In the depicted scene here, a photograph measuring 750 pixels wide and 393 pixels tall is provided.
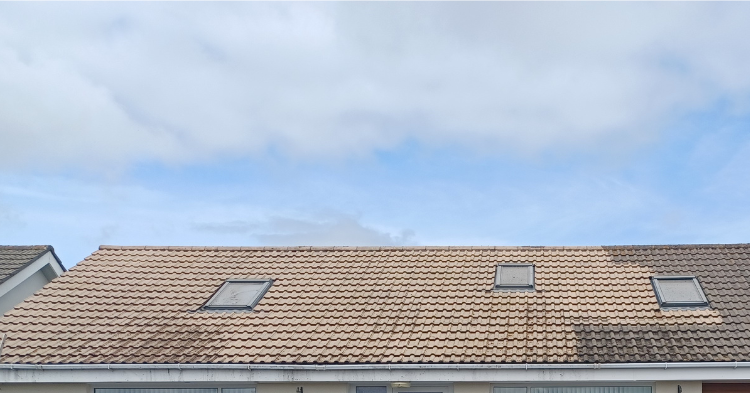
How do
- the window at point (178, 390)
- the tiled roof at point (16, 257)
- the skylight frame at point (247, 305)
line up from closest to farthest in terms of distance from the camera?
the window at point (178, 390) → the skylight frame at point (247, 305) → the tiled roof at point (16, 257)

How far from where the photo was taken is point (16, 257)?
56.7 ft

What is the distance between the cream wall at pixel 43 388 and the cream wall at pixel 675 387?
884 cm

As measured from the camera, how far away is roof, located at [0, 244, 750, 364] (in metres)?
12.3

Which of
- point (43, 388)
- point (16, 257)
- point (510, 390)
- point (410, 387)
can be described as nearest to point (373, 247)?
point (410, 387)

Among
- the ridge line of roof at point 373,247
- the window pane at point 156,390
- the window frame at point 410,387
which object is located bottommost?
the window pane at point 156,390

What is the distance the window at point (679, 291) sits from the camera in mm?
13531

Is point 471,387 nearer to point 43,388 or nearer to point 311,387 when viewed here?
point 311,387

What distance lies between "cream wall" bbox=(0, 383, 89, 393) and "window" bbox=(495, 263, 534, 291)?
7.29m

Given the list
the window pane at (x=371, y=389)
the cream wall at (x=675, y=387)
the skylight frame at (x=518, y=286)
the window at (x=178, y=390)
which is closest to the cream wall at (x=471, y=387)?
the window pane at (x=371, y=389)

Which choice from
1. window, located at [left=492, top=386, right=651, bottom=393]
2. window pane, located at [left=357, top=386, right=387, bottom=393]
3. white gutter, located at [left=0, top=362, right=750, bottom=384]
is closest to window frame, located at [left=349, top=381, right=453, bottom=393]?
window pane, located at [left=357, top=386, right=387, bottom=393]

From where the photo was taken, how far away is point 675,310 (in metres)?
13.4

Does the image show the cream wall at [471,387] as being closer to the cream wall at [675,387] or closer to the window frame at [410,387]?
the window frame at [410,387]

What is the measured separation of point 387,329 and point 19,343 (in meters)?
6.08

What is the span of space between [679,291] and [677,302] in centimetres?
59
